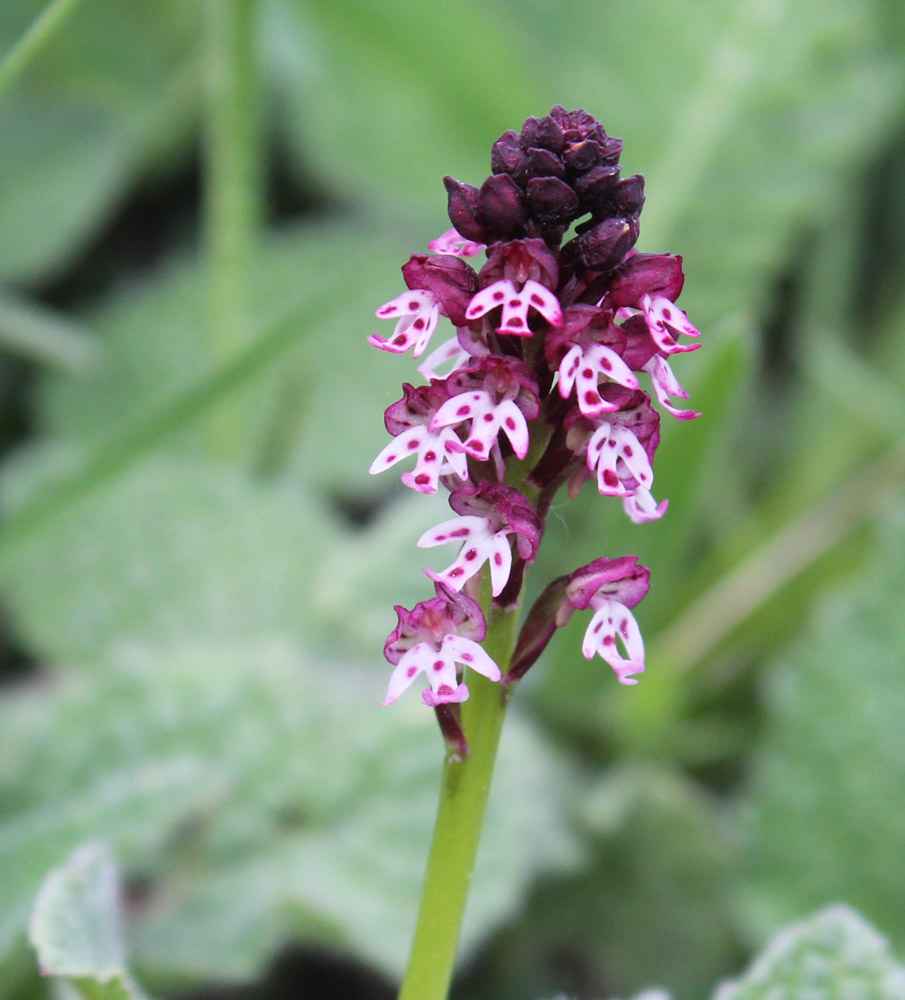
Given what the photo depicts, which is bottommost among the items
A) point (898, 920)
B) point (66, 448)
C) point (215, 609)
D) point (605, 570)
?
point (605, 570)

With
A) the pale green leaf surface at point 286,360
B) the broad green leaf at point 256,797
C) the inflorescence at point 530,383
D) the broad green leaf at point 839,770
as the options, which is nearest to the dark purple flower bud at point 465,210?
the inflorescence at point 530,383

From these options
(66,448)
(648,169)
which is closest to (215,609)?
(66,448)

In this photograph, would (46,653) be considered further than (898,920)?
Yes

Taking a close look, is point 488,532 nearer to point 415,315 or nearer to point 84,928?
point 415,315

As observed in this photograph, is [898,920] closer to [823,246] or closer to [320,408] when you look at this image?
[320,408]

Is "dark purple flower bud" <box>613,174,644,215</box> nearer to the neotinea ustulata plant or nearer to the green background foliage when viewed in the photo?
the neotinea ustulata plant

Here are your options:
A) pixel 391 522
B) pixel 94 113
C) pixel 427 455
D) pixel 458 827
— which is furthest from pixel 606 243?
pixel 94 113

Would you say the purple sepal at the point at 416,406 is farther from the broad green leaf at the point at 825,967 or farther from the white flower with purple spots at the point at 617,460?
the broad green leaf at the point at 825,967

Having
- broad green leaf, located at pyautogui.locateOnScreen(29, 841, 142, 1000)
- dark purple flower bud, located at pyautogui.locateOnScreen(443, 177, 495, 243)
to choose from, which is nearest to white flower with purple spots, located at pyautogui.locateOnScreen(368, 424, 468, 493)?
dark purple flower bud, located at pyautogui.locateOnScreen(443, 177, 495, 243)
